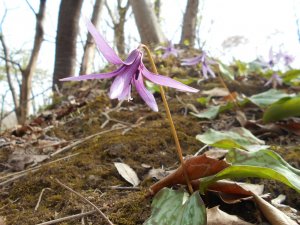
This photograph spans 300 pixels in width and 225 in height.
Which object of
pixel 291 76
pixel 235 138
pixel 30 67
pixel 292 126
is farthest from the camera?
pixel 30 67

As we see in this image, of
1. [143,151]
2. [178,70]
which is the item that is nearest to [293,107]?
[143,151]

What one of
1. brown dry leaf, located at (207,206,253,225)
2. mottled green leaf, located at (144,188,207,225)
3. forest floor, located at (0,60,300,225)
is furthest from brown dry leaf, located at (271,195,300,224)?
mottled green leaf, located at (144,188,207,225)

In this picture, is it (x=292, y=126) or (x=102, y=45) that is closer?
(x=102, y=45)

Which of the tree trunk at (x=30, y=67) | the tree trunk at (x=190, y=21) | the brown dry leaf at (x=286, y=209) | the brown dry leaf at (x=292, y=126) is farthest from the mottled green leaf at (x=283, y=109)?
the tree trunk at (x=190, y=21)

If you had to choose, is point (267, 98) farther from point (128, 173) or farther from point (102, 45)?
point (102, 45)

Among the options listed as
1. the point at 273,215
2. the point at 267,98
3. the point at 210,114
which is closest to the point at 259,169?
the point at 273,215

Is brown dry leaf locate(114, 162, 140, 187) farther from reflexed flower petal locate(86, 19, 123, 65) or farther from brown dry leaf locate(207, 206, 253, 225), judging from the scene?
reflexed flower petal locate(86, 19, 123, 65)

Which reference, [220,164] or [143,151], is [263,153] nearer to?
[220,164]
